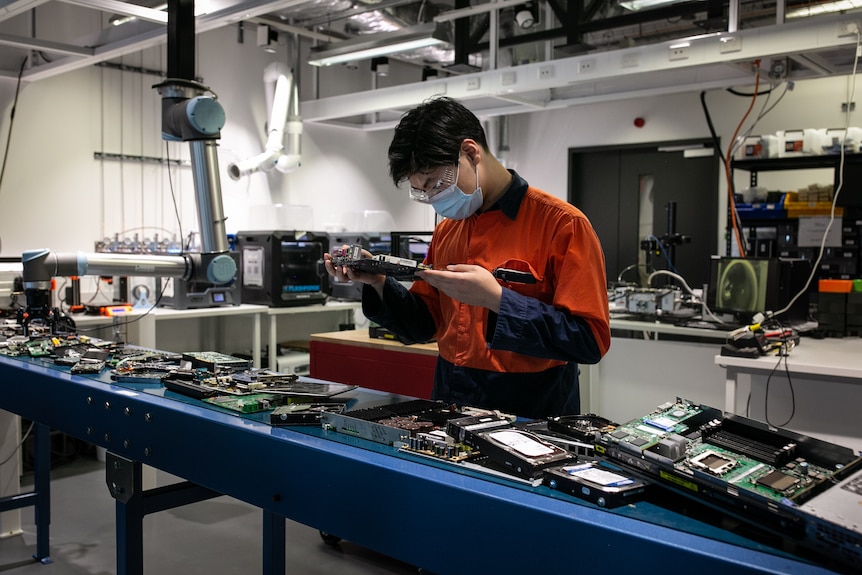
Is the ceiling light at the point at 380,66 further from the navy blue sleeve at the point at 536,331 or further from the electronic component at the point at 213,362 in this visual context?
the navy blue sleeve at the point at 536,331

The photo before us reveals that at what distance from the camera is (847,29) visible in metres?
3.45

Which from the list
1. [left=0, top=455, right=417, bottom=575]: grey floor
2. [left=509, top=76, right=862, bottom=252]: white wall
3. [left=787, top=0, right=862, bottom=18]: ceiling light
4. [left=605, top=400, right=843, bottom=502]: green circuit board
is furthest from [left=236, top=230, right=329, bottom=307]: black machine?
[left=605, top=400, right=843, bottom=502]: green circuit board

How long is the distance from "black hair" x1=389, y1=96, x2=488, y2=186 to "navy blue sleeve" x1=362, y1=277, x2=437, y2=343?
32 centimetres

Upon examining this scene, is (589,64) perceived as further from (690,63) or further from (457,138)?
(457,138)

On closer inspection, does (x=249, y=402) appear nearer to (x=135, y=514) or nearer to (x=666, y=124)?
(x=135, y=514)

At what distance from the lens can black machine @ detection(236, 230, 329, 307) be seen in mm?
4910

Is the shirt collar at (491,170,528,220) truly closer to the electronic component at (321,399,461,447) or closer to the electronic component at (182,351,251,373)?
the electronic component at (321,399,461,447)

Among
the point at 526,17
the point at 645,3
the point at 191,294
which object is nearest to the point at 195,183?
the point at 191,294

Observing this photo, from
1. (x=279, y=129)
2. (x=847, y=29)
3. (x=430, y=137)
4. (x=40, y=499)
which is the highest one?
(x=847, y=29)

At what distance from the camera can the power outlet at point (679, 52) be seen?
3.96m

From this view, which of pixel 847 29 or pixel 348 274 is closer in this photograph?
pixel 348 274

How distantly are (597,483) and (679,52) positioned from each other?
11.7 ft

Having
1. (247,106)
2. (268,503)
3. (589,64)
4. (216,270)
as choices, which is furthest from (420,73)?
(268,503)

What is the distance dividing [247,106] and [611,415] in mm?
3933
